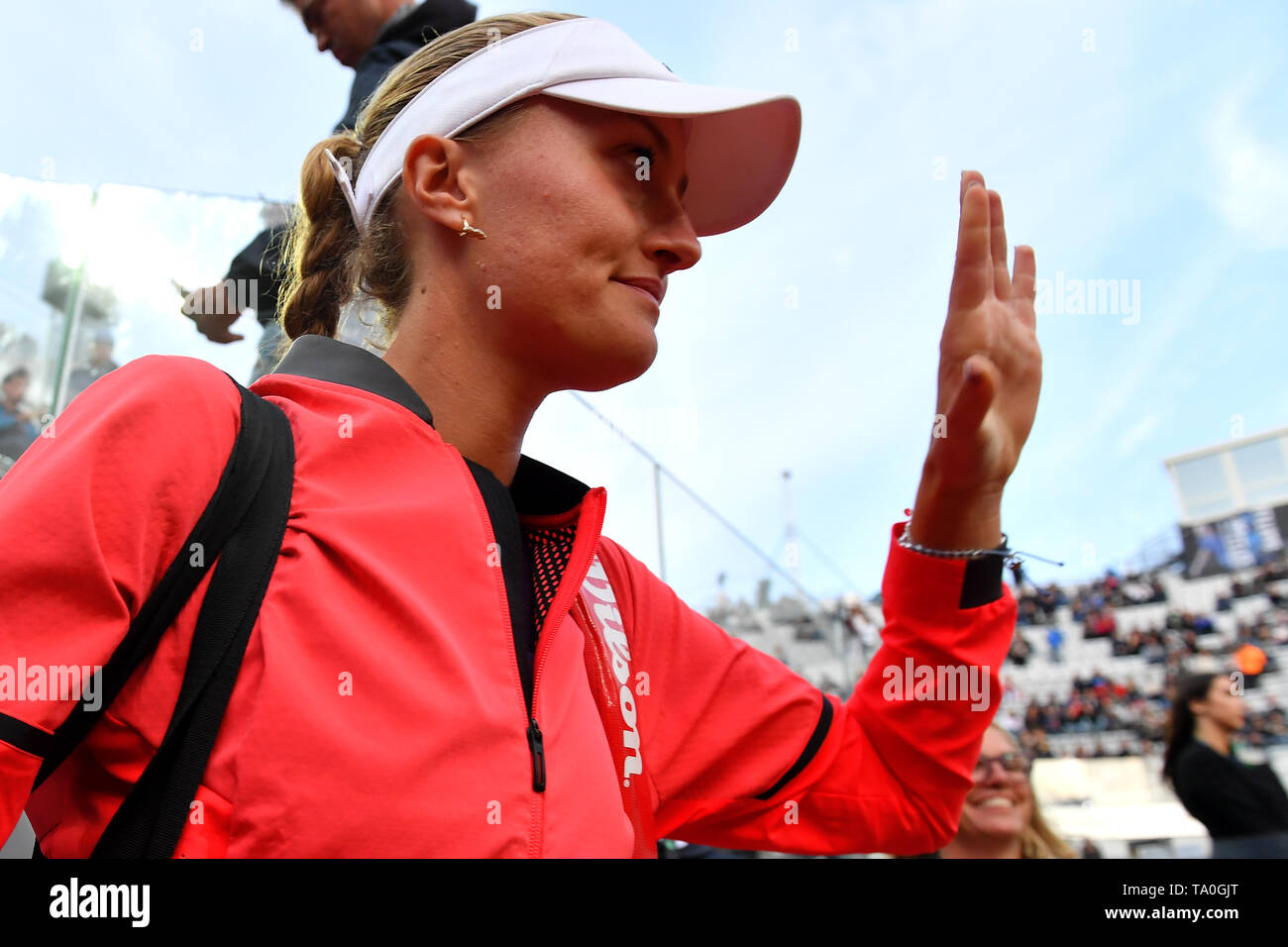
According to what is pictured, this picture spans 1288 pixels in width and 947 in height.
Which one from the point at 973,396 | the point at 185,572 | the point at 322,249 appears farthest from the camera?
the point at 322,249

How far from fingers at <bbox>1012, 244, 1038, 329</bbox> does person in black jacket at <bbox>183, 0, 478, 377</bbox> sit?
1.54 meters

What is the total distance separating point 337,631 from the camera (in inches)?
32.8

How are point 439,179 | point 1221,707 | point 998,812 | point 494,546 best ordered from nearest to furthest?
point 494,546 → point 439,179 → point 998,812 → point 1221,707

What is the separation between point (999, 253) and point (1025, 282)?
6 cm

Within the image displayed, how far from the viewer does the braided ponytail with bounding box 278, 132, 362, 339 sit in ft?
4.69

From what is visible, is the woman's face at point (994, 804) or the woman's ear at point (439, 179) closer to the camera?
the woman's ear at point (439, 179)

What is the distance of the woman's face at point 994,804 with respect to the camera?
311 centimetres

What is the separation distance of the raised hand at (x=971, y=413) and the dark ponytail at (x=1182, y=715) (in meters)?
2.99

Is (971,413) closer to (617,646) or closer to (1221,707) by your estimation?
(617,646)

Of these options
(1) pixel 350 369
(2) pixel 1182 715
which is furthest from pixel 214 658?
(2) pixel 1182 715

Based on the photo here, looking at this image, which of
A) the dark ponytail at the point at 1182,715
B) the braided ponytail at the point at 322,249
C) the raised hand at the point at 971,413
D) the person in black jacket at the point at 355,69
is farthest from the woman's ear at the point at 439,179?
the dark ponytail at the point at 1182,715

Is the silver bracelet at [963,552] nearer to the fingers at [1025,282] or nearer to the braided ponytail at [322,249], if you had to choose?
the fingers at [1025,282]

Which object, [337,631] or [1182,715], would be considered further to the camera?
[1182,715]
